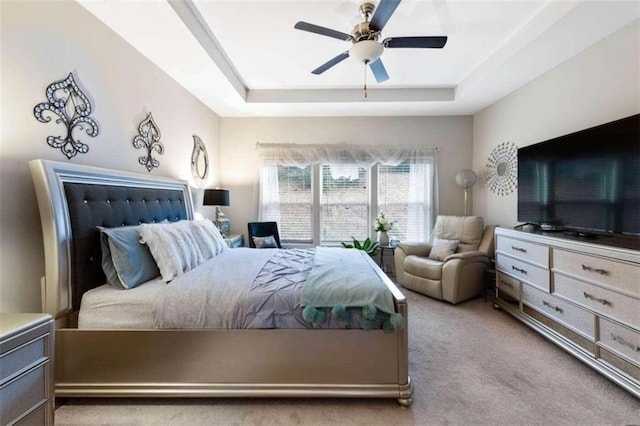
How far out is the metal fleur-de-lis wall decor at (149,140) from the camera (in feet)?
8.36

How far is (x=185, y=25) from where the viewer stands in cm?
214

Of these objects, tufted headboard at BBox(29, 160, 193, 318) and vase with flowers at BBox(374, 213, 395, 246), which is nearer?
tufted headboard at BBox(29, 160, 193, 318)

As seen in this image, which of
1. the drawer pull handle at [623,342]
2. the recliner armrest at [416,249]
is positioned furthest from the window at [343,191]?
the drawer pull handle at [623,342]

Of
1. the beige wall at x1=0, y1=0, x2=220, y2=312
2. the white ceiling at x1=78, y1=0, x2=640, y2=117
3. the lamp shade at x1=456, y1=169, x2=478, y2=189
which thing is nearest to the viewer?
the beige wall at x1=0, y1=0, x2=220, y2=312

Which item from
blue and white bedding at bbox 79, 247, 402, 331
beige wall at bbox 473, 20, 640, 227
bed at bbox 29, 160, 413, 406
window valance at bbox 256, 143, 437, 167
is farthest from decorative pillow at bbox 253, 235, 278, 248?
beige wall at bbox 473, 20, 640, 227

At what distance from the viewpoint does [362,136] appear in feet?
14.7

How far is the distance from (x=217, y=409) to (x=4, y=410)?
94cm

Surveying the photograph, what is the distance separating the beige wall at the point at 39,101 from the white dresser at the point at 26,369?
52 cm

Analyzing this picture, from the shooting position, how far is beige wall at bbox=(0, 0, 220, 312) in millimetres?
1532

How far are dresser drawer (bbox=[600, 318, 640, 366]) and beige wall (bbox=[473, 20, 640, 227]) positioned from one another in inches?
66.5

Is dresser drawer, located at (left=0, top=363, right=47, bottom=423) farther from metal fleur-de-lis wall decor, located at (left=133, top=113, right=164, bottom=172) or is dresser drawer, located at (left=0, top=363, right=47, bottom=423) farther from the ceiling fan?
the ceiling fan

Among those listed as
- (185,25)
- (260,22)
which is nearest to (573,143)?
(260,22)

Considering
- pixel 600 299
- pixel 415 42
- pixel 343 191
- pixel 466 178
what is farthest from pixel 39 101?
pixel 466 178

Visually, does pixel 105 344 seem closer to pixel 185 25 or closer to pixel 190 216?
pixel 190 216
